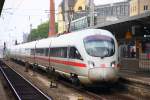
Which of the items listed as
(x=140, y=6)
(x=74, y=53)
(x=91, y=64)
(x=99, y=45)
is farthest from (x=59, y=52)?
(x=140, y=6)

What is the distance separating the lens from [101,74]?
→ 19422 millimetres

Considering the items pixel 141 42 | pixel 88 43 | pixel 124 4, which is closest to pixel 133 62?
pixel 141 42

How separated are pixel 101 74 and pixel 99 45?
1.69m

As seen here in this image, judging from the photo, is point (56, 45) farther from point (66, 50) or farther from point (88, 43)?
point (88, 43)

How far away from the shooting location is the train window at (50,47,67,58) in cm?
2464

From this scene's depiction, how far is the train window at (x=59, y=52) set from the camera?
80.8 ft

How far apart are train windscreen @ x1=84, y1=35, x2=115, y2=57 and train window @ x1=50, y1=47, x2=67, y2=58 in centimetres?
373

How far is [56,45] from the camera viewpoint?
93.4ft

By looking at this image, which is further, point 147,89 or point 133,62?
point 133,62

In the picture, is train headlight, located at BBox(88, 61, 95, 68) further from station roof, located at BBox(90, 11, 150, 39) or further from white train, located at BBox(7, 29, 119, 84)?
station roof, located at BBox(90, 11, 150, 39)

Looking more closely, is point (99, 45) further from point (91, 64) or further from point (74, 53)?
point (74, 53)

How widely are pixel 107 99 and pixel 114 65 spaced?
5.63 ft

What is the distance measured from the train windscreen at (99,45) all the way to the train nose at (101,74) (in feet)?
2.66

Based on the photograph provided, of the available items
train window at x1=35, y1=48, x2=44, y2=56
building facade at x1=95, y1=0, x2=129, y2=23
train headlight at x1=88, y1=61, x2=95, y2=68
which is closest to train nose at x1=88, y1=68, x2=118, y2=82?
train headlight at x1=88, y1=61, x2=95, y2=68
